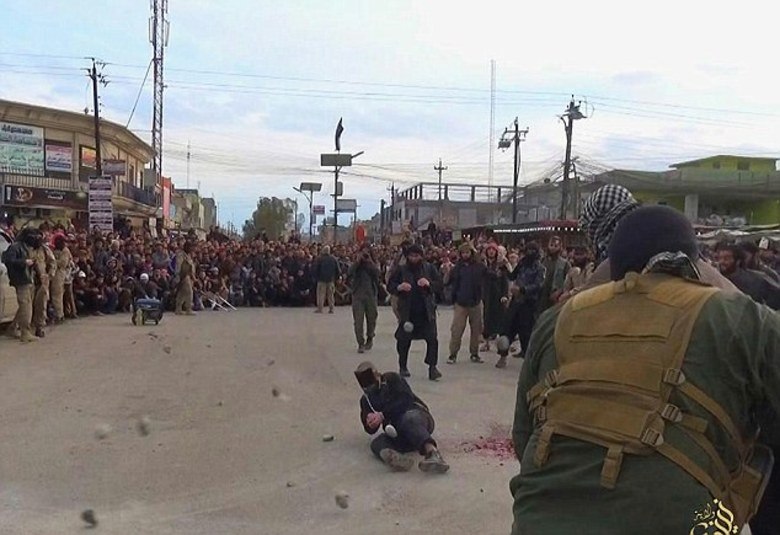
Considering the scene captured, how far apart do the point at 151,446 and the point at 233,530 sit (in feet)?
6.91

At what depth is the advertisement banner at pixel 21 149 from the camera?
44.8m

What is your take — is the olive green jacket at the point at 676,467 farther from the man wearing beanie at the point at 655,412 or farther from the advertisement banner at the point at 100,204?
the advertisement banner at the point at 100,204

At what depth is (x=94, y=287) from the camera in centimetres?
1772

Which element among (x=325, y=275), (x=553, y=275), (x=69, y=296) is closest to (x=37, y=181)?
(x=325, y=275)

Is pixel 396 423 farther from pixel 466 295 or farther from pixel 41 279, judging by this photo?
pixel 41 279

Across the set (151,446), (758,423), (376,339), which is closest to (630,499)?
(758,423)

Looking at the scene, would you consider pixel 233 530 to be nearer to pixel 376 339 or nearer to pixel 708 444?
pixel 708 444

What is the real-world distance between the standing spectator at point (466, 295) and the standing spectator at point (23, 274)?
621 cm

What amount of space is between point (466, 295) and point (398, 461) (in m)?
5.60

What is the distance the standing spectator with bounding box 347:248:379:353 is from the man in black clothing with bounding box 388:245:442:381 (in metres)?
2.09

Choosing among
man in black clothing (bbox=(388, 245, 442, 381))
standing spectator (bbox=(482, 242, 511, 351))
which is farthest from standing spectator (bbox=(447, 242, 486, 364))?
man in black clothing (bbox=(388, 245, 442, 381))

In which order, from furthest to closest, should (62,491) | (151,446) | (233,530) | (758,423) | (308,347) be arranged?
1. (308,347)
2. (151,446)
3. (62,491)
4. (233,530)
5. (758,423)

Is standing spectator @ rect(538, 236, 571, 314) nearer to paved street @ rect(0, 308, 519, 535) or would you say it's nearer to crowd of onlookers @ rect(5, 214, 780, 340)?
paved street @ rect(0, 308, 519, 535)

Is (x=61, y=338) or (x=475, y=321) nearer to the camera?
(x=475, y=321)
